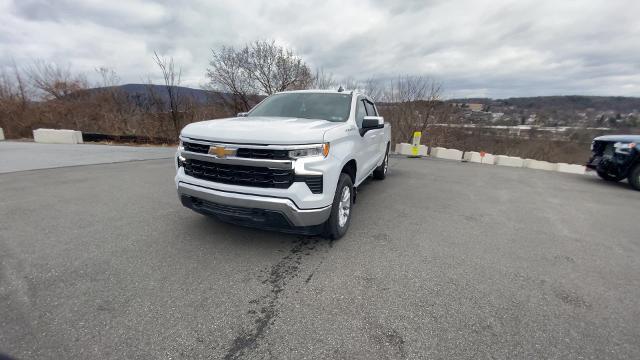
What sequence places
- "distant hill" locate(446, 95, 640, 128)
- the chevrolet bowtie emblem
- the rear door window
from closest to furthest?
the chevrolet bowtie emblem
the rear door window
"distant hill" locate(446, 95, 640, 128)

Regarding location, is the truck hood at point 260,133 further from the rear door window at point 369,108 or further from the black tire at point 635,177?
the black tire at point 635,177

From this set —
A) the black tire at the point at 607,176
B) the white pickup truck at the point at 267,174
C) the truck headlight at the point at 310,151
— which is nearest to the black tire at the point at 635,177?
the black tire at the point at 607,176

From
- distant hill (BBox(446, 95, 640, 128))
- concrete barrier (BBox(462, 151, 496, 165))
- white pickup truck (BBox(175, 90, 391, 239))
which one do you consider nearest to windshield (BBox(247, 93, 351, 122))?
white pickup truck (BBox(175, 90, 391, 239))

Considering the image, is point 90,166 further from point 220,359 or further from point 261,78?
point 261,78

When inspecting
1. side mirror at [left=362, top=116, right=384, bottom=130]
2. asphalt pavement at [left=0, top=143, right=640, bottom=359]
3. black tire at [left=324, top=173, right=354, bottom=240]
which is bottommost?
asphalt pavement at [left=0, top=143, right=640, bottom=359]

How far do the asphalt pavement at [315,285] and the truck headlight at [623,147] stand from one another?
3.63 metres

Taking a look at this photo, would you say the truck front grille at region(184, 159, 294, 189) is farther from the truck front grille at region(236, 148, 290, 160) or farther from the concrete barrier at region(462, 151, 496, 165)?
the concrete barrier at region(462, 151, 496, 165)

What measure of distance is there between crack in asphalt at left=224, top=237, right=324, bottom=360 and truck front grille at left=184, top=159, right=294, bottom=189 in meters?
0.83

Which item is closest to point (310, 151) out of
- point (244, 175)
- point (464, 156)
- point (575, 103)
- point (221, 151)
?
point (244, 175)

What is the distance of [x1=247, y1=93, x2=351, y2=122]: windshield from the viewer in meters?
3.86

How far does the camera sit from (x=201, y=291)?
2350mm

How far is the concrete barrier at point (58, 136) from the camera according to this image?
11.2m

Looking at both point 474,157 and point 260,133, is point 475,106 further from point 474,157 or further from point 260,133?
point 260,133

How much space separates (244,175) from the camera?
2.71m
